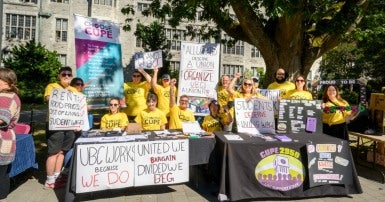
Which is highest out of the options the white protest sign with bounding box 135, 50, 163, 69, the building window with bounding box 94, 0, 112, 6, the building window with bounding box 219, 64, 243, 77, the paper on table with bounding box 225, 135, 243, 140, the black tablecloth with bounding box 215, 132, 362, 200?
the building window with bounding box 94, 0, 112, 6

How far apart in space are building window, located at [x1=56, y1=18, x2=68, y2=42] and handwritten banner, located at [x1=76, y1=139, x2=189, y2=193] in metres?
29.7

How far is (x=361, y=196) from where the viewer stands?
5949 millimetres

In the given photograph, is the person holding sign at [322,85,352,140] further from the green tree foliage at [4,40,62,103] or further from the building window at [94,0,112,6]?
the building window at [94,0,112,6]

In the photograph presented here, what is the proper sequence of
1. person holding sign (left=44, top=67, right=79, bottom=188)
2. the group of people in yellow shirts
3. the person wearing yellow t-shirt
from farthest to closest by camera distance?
the person wearing yellow t-shirt < the group of people in yellow shirts < person holding sign (left=44, top=67, right=79, bottom=188)

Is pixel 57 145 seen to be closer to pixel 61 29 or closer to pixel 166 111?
pixel 166 111

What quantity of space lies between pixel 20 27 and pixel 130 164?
1202 inches

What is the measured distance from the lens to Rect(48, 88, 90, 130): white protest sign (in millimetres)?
5613

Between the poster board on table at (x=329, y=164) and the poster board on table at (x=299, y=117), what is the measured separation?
70 centimetres

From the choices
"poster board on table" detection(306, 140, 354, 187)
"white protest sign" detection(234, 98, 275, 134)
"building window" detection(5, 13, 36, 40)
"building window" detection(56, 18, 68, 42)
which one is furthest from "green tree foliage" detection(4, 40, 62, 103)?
"poster board on table" detection(306, 140, 354, 187)

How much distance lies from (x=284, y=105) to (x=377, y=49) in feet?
92.5

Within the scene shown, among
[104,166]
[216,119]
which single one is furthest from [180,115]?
[104,166]

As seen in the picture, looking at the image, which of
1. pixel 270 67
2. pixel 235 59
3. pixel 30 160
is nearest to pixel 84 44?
pixel 30 160

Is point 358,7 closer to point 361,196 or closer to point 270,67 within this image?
point 270,67

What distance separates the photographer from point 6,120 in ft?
12.5
